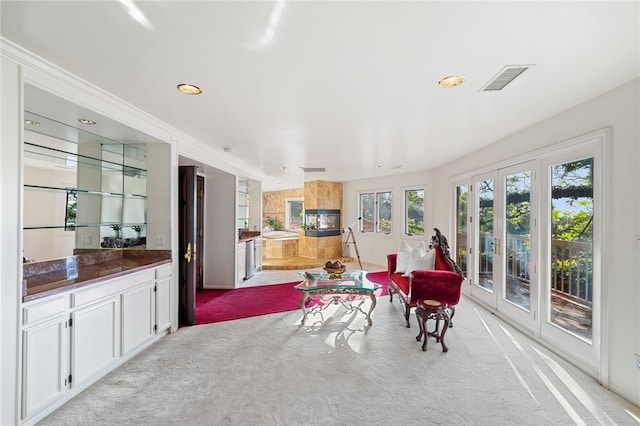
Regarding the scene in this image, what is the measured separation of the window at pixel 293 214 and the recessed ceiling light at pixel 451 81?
9150mm

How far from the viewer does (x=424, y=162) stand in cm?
554

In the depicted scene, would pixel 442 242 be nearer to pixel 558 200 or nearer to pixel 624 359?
pixel 558 200

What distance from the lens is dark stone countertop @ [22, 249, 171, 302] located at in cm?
208

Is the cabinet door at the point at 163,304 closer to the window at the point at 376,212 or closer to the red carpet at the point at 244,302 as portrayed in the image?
the red carpet at the point at 244,302

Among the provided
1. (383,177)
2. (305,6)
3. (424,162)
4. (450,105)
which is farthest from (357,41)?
(383,177)

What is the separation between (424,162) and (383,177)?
2.17m

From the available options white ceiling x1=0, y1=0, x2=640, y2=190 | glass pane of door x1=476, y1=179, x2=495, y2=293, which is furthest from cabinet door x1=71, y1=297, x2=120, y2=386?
glass pane of door x1=476, y1=179, x2=495, y2=293

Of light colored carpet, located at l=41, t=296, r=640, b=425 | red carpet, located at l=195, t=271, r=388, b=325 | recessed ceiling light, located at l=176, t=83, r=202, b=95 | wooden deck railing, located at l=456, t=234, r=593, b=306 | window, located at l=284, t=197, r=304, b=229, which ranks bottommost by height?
red carpet, located at l=195, t=271, r=388, b=325

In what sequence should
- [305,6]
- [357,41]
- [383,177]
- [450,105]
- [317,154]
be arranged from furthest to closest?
[383,177]
[317,154]
[450,105]
[357,41]
[305,6]

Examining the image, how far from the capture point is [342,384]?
238 centimetres

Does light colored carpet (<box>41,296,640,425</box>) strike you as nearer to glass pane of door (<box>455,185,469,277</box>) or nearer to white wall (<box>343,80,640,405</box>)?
white wall (<box>343,80,640,405</box>)

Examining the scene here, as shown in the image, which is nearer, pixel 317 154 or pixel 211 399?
pixel 211 399

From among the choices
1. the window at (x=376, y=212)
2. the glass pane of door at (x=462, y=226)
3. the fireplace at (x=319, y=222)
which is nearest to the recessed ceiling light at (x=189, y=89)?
the glass pane of door at (x=462, y=226)

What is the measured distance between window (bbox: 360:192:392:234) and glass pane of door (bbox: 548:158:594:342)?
4724 millimetres
